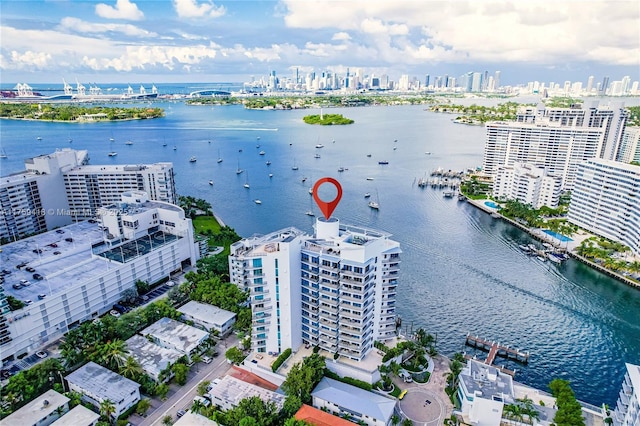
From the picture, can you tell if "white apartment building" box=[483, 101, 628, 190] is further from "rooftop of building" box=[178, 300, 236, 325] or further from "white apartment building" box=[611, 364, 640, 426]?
"rooftop of building" box=[178, 300, 236, 325]

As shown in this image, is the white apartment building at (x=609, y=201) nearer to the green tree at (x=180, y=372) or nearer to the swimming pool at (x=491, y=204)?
the swimming pool at (x=491, y=204)

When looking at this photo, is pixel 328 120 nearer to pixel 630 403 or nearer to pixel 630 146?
pixel 630 146

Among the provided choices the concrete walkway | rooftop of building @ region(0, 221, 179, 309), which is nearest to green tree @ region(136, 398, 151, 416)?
A: rooftop of building @ region(0, 221, 179, 309)

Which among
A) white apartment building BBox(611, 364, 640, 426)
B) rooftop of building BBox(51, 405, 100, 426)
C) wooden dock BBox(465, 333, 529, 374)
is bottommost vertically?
wooden dock BBox(465, 333, 529, 374)

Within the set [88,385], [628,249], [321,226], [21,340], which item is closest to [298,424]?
[321,226]

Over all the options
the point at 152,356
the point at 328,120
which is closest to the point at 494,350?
the point at 152,356

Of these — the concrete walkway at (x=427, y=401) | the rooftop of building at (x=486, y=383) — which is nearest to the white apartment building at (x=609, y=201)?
the rooftop of building at (x=486, y=383)

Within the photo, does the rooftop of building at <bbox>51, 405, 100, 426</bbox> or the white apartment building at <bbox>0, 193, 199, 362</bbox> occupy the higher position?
the white apartment building at <bbox>0, 193, 199, 362</bbox>
